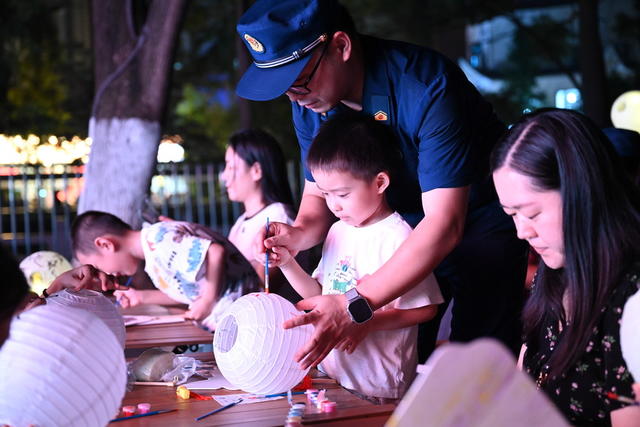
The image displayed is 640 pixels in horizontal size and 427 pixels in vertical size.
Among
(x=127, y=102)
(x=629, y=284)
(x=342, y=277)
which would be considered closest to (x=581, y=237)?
(x=629, y=284)

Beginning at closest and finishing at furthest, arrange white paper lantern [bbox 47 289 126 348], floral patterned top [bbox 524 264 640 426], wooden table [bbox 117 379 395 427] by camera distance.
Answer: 1. floral patterned top [bbox 524 264 640 426]
2. wooden table [bbox 117 379 395 427]
3. white paper lantern [bbox 47 289 126 348]

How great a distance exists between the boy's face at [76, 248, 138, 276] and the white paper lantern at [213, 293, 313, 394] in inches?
76.8

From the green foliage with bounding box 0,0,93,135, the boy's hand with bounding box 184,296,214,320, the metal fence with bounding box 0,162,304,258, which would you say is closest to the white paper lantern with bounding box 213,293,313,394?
the boy's hand with bounding box 184,296,214,320

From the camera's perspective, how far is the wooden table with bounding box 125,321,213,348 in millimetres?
2820

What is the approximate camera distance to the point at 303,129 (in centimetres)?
274

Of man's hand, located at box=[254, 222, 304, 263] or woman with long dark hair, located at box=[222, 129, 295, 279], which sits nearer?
man's hand, located at box=[254, 222, 304, 263]

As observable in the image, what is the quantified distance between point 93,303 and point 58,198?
8734 millimetres

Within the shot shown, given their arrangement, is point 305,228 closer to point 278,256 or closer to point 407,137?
point 278,256

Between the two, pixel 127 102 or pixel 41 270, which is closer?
pixel 41 270

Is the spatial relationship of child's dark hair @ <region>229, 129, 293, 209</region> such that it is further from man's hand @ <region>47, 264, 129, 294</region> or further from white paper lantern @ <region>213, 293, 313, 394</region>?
white paper lantern @ <region>213, 293, 313, 394</region>

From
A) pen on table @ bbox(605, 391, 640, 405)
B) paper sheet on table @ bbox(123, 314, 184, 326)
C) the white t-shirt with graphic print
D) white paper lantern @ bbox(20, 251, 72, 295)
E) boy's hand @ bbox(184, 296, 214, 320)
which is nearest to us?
pen on table @ bbox(605, 391, 640, 405)

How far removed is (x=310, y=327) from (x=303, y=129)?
880mm

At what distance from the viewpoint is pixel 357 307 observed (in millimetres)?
2074

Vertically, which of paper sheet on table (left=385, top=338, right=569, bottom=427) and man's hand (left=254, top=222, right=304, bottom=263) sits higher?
paper sheet on table (left=385, top=338, right=569, bottom=427)
